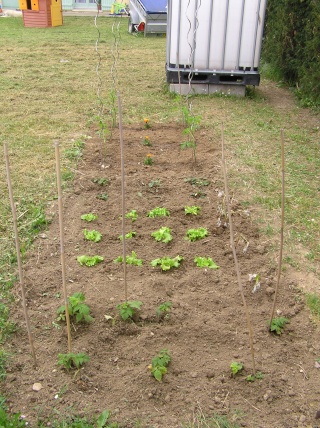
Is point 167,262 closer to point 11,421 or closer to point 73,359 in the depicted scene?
point 73,359

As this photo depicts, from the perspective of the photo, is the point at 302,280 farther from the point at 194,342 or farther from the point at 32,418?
the point at 32,418

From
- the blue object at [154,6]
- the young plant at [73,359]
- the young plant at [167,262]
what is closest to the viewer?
the young plant at [73,359]

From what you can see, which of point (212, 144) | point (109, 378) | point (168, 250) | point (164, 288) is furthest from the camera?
point (212, 144)

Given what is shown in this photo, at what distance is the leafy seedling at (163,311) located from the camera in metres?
2.65

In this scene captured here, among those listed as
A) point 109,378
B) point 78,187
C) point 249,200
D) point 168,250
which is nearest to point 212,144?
point 249,200

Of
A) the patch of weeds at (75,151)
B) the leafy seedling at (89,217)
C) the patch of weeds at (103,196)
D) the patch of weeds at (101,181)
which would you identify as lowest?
the patch of weeds at (103,196)

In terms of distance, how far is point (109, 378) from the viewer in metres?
2.29

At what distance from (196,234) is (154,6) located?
11.6 meters

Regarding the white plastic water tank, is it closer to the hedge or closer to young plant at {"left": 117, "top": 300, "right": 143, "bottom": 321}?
the hedge

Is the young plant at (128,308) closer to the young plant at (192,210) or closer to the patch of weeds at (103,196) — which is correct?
the young plant at (192,210)

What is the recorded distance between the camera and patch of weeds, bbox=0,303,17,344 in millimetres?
2500

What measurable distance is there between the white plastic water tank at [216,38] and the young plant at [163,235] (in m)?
3.82

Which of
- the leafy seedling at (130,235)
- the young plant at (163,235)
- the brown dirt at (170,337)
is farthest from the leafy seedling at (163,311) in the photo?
the leafy seedling at (130,235)

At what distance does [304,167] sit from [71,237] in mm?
2563
